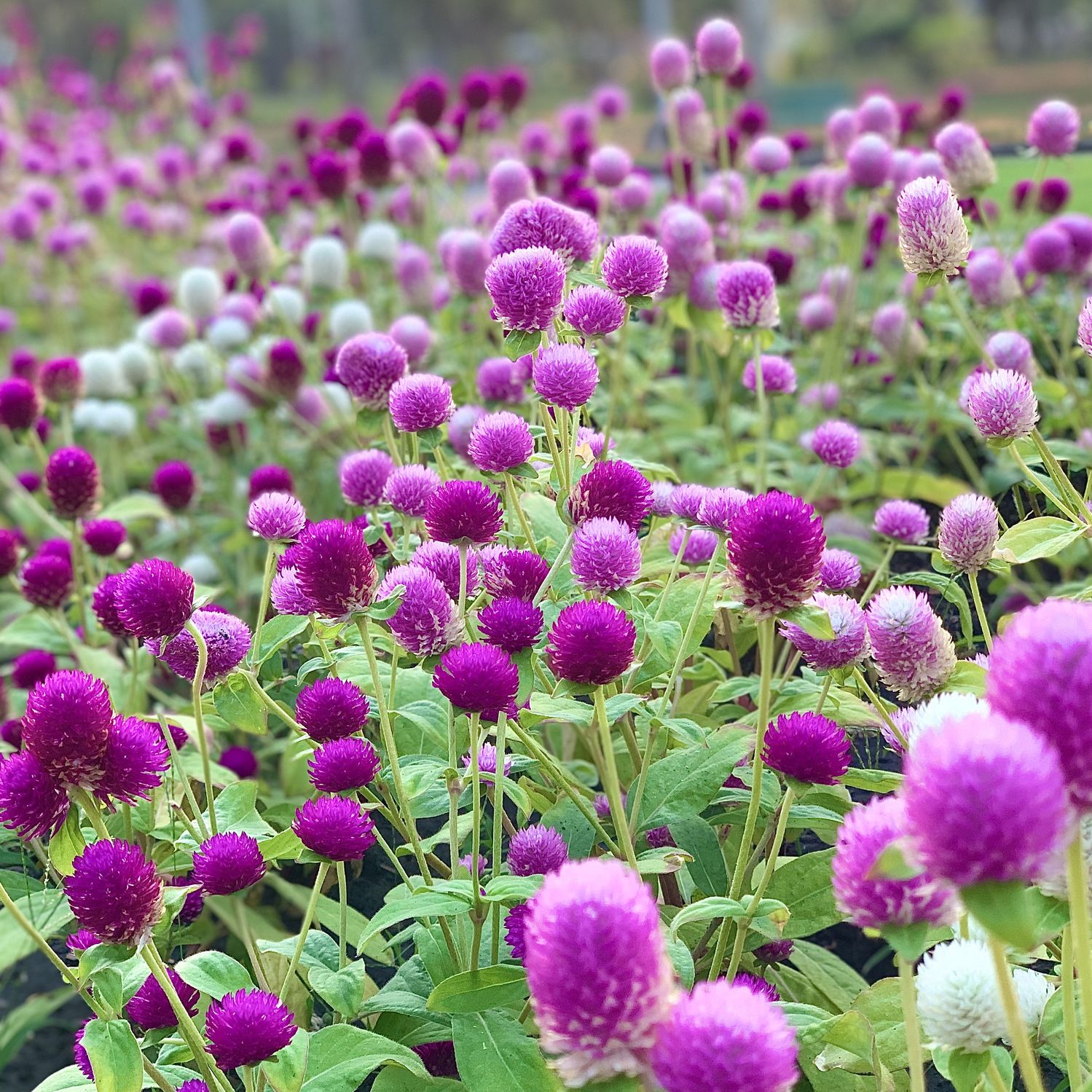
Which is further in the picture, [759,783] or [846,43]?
[846,43]

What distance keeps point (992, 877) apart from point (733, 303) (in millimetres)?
1077

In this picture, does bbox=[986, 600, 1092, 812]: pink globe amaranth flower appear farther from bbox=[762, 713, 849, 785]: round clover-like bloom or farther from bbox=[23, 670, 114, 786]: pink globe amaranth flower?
bbox=[23, 670, 114, 786]: pink globe amaranth flower

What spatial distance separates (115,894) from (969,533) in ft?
2.62

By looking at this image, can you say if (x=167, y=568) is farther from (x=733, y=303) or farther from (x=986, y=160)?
(x=986, y=160)

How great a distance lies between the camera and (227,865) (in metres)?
0.99

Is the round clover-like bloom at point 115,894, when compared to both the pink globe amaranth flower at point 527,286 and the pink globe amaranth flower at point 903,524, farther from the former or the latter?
the pink globe amaranth flower at point 903,524

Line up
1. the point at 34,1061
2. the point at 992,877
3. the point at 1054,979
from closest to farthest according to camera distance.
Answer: the point at 992,877 < the point at 1054,979 < the point at 34,1061

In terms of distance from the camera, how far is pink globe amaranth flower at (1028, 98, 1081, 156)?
2016mm

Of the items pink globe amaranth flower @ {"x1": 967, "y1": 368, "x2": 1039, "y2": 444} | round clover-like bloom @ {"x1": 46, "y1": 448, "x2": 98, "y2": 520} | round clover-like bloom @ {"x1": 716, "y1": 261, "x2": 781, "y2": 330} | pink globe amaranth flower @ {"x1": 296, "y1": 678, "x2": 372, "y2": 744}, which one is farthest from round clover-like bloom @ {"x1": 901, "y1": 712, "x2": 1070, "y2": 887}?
round clover-like bloom @ {"x1": 46, "y1": 448, "x2": 98, "y2": 520}

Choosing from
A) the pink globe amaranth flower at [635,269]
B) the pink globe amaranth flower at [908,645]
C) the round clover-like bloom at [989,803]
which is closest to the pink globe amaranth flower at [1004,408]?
the pink globe amaranth flower at [908,645]

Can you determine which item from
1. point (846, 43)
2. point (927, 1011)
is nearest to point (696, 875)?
point (927, 1011)

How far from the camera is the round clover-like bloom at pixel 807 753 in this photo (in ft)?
3.02

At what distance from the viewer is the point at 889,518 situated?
1.45 m

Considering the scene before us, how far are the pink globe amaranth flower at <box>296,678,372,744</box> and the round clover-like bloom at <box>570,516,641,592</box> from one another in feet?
0.70
